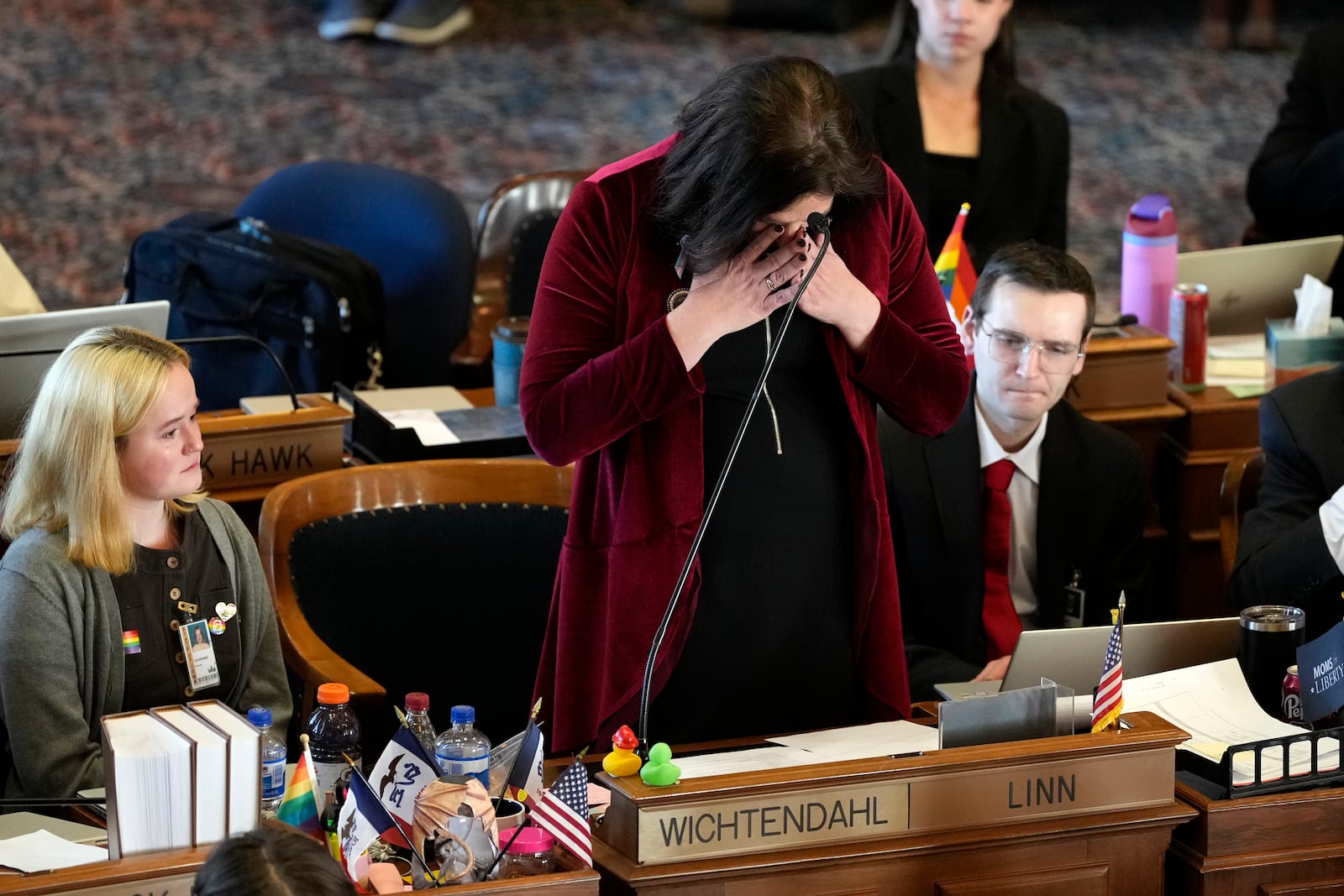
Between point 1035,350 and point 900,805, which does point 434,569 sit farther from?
point 900,805

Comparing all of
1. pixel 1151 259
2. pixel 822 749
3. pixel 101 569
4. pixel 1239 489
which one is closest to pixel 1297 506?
pixel 1239 489

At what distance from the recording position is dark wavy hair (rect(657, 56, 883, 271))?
181 centimetres

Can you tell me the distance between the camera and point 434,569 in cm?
274

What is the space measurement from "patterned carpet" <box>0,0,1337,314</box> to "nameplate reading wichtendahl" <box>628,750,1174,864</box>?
160 inches

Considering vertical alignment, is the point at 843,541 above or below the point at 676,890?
above

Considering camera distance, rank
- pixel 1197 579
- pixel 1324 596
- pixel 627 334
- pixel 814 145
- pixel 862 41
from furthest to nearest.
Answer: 1. pixel 862 41
2. pixel 1197 579
3. pixel 1324 596
4. pixel 627 334
5. pixel 814 145

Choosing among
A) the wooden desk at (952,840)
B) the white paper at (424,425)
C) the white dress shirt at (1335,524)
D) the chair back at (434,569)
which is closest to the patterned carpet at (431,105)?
the white paper at (424,425)

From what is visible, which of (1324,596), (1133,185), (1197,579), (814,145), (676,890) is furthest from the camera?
(1133,185)

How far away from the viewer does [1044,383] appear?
107 inches

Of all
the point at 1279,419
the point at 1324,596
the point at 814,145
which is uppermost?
the point at 814,145

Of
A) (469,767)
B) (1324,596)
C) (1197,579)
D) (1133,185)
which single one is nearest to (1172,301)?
(1197,579)

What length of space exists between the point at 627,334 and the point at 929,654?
0.91 meters

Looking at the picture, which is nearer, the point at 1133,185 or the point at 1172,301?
the point at 1172,301

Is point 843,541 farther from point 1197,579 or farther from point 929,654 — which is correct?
point 1197,579
